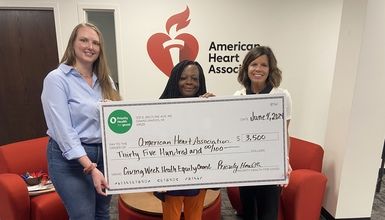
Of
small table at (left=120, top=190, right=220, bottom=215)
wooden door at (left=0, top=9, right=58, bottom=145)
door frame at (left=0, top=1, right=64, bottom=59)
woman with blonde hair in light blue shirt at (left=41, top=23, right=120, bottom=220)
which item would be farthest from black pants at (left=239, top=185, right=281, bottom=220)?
wooden door at (left=0, top=9, right=58, bottom=145)

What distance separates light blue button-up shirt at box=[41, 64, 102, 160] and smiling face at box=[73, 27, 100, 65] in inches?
3.2

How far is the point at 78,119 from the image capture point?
4.57 ft

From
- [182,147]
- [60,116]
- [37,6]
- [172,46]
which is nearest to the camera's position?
[60,116]

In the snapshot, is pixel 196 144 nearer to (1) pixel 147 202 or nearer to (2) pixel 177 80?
(2) pixel 177 80

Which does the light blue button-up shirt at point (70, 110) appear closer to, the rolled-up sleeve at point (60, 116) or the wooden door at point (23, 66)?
the rolled-up sleeve at point (60, 116)

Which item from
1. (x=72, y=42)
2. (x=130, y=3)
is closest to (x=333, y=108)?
(x=72, y=42)

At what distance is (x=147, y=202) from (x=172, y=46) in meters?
1.98

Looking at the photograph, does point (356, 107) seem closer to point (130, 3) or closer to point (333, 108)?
point (333, 108)

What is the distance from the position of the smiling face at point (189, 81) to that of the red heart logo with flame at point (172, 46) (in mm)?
1923

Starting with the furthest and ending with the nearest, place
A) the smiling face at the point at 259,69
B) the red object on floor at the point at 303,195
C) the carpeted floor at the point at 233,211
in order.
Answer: the carpeted floor at the point at 233,211
the red object on floor at the point at 303,195
the smiling face at the point at 259,69

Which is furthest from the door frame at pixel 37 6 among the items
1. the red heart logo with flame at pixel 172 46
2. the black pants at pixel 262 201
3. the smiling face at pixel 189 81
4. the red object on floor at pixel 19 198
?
the black pants at pixel 262 201

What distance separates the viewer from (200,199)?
1735 mm

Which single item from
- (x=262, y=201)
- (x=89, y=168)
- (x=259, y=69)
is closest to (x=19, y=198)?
(x=89, y=168)

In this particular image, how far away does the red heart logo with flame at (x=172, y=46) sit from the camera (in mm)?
3400
